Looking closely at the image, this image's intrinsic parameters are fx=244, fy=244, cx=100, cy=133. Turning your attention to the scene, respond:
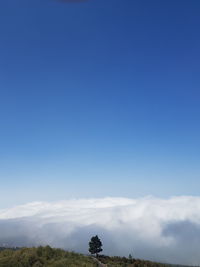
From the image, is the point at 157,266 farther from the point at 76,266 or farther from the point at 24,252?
the point at 24,252

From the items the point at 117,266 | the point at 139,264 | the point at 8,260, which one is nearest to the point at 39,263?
the point at 8,260

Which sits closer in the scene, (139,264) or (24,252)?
(24,252)

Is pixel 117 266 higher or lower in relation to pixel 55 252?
lower

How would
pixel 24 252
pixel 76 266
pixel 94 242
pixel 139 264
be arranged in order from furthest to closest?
pixel 94 242, pixel 139 264, pixel 24 252, pixel 76 266

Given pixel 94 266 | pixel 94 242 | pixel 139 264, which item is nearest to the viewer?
pixel 94 266

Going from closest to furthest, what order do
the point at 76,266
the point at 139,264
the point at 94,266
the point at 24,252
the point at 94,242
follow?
the point at 76,266
the point at 94,266
the point at 24,252
the point at 139,264
the point at 94,242

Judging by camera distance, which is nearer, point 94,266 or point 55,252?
point 94,266

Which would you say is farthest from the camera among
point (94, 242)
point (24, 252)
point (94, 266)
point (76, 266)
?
point (94, 242)

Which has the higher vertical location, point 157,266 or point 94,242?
point 94,242

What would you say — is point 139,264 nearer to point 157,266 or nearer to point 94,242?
point 157,266

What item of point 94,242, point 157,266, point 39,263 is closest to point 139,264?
point 157,266
